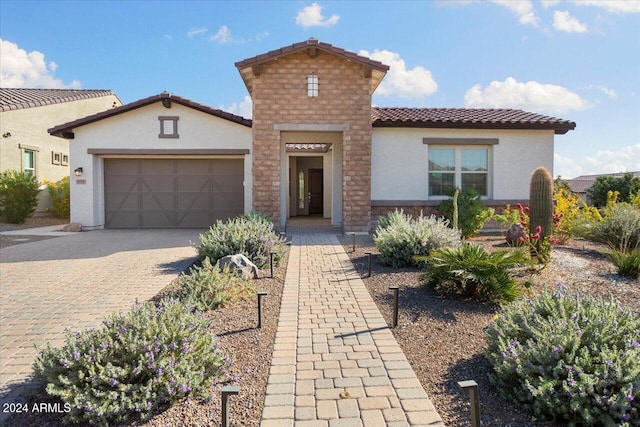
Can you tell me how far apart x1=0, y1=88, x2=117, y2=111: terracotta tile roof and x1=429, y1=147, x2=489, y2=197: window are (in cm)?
1670

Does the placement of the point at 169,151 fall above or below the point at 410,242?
above

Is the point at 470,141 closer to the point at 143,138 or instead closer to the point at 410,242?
the point at 410,242

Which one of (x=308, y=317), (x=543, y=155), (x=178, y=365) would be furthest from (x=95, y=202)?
(x=543, y=155)

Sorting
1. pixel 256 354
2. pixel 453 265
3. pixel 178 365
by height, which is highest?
pixel 453 265

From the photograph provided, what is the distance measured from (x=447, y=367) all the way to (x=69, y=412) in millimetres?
3042

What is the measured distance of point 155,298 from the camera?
573 centimetres

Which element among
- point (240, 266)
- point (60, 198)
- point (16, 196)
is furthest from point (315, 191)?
point (240, 266)

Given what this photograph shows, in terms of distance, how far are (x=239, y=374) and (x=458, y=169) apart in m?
11.4

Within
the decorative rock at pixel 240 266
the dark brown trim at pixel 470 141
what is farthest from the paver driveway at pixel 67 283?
the dark brown trim at pixel 470 141

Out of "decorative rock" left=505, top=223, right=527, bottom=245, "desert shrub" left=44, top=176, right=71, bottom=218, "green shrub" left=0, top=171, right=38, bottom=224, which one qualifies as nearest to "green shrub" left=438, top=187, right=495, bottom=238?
"decorative rock" left=505, top=223, right=527, bottom=245

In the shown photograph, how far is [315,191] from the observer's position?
20688 millimetres

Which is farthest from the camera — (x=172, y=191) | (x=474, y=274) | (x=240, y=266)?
(x=172, y=191)

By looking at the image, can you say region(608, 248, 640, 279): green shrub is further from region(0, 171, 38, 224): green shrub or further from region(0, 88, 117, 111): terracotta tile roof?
region(0, 88, 117, 111): terracotta tile roof

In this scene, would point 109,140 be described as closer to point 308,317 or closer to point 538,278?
point 308,317
